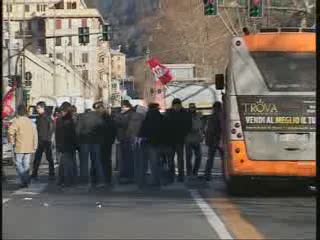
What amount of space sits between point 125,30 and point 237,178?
257 ft

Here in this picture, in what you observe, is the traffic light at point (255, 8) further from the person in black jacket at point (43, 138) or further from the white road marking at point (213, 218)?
the white road marking at point (213, 218)

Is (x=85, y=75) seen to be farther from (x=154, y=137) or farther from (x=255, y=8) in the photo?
(x=154, y=137)

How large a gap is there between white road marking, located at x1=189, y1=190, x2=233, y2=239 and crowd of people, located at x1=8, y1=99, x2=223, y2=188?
8.16 ft

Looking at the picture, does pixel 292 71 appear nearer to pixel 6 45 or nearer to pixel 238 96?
pixel 238 96

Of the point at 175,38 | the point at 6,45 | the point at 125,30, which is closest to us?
the point at 6,45

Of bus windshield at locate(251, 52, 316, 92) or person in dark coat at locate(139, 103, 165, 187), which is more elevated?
bus windshield at locate(251, 52, 316, 92)

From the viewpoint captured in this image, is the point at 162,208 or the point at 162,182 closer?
the point at 162,208


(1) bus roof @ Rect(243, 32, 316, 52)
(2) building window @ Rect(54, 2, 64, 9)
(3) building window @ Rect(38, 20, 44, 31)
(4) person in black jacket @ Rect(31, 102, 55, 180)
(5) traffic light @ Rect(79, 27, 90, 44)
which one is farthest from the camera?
(2) building window @ Rect(54, 2, 64, 9)

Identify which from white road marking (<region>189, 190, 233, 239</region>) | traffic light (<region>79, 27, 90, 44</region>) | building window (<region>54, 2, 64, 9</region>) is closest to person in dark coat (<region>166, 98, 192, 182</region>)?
white road marking (<region>189, 190, 233, 239</region>)

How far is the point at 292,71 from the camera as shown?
16.8 m

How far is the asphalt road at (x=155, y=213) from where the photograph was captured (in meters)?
12.0

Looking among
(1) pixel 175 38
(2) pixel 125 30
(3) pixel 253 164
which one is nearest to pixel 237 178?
(3) pixel 253 164

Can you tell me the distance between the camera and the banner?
54.6 ft

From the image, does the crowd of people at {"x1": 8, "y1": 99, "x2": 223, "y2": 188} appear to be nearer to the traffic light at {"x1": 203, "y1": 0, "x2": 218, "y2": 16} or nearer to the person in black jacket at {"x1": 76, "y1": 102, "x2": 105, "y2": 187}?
the person in black jacket at {"x1": 76, "y1": 102, "x2": 105, "y2": 187}
